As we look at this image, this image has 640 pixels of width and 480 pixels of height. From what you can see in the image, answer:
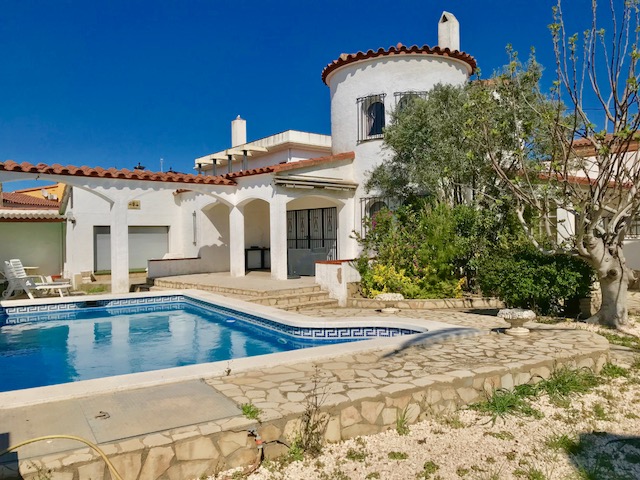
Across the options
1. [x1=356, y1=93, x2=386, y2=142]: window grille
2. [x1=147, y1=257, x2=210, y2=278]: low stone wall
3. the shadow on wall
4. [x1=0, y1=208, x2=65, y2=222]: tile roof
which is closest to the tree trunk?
[x1=356, y1=93, x2=386, y2=142]: window grille

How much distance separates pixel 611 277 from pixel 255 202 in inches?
615

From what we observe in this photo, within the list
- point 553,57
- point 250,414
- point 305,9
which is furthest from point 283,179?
point 250,414

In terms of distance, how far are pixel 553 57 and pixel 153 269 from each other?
1582 cm

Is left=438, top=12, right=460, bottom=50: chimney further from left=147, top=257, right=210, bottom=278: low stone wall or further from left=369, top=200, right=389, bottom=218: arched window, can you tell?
left=147, top=257, right=210, bottom=278: low stone wall

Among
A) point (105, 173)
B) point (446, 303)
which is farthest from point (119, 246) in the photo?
point (446, 303)

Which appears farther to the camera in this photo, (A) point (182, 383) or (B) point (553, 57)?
(B) point (553, 57)

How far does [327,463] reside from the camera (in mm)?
4598

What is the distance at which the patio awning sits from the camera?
16.2 meters

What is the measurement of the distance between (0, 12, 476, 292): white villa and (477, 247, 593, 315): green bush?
23.1 feet

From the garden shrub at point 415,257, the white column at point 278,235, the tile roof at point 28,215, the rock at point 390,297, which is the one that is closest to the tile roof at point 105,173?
the white column at point 278,235

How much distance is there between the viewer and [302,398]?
524 cm

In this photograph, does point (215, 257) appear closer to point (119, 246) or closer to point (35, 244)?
point (119, 246)

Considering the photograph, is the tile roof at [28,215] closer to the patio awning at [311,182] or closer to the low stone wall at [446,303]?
the patio awning at [311,182]

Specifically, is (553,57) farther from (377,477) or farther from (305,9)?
(305,9)
